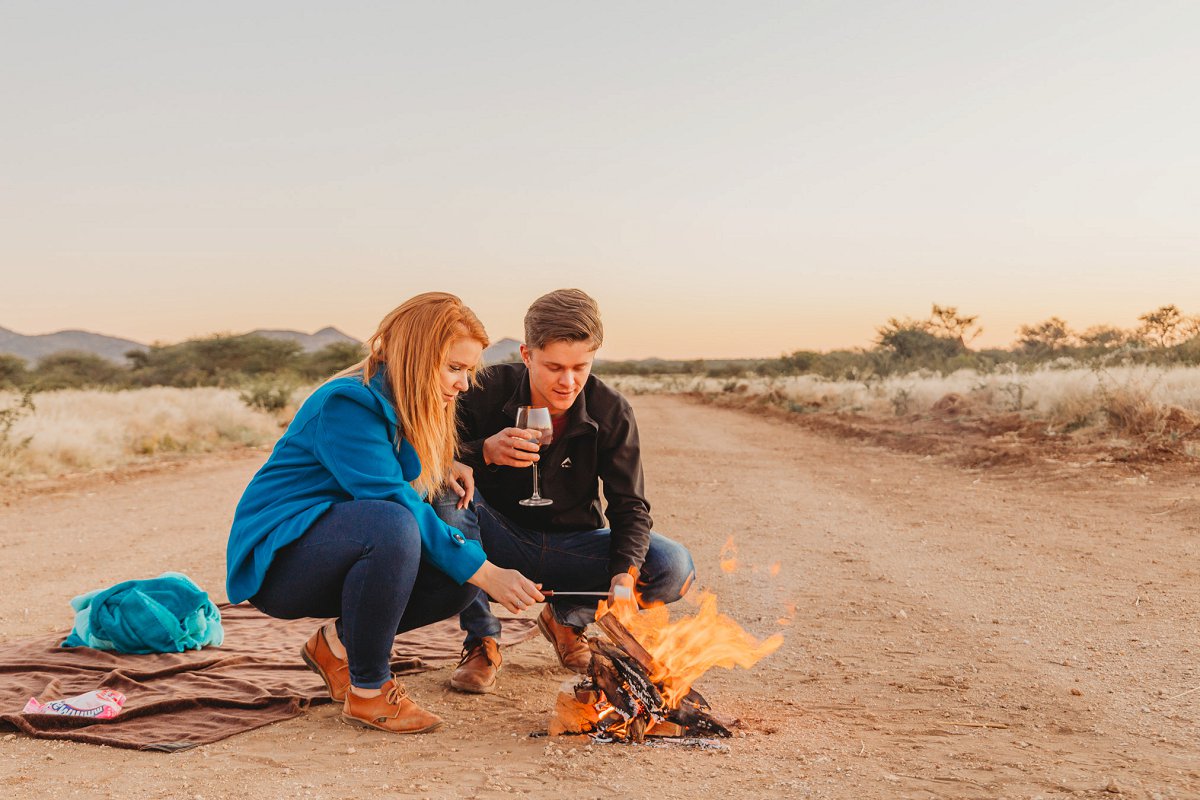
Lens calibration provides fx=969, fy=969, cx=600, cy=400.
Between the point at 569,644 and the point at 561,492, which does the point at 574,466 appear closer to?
the point at 561,492

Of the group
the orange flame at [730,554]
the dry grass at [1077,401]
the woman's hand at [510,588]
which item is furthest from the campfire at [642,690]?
the dry grass at [1077,401]

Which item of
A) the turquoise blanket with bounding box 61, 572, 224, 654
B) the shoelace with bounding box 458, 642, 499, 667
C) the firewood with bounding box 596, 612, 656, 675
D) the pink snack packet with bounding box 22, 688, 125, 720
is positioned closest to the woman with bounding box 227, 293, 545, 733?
the firewood with bounding box 596, 612, 656, 675

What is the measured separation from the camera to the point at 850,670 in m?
4.43

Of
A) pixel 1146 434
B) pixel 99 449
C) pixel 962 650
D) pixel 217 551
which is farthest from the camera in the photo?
pixel 99 449

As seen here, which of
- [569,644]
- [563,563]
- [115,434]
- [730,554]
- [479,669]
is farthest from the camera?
[115,434]

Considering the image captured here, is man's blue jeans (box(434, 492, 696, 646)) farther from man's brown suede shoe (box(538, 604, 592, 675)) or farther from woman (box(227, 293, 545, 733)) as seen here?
woman (box(227, 293, 545, 733))

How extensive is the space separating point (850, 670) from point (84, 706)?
10.5 ft

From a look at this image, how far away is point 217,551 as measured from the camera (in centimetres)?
736

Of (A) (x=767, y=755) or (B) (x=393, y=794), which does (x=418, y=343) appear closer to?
(B) (x=393, y=794)

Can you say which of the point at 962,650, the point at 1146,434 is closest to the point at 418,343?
the point at 962,650

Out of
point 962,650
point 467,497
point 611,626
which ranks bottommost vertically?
point 962,650

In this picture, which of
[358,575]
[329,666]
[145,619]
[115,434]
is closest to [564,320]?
[358,575]

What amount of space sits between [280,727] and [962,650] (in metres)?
3.14

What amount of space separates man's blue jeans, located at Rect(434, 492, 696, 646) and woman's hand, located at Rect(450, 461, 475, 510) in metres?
0.04
